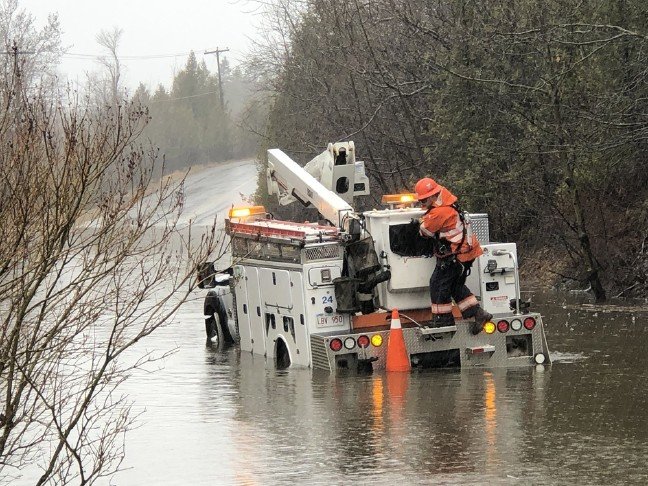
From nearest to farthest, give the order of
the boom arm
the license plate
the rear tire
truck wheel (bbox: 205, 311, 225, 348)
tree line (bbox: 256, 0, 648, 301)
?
the license plate, the rear tire, the boom arm, truck wheel (bbox: 205, 311, 225, 348), tree line (bbox: 256, 0, 648, 301)

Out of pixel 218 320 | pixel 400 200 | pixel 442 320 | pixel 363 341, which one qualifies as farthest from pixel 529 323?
pixel 218 320

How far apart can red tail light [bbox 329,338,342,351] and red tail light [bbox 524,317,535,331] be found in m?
2.33

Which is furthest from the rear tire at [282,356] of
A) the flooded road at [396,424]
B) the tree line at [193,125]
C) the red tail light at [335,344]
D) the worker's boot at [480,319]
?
the tree line at [193,125]

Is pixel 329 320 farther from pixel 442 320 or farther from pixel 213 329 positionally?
pixel 213 329

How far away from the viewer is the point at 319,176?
63.6 feet

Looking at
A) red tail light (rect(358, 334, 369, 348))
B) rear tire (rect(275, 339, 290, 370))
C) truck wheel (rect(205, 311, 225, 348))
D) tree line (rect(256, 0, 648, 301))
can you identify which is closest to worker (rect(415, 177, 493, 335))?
red tail light (rect(358, 334, 369, 348))

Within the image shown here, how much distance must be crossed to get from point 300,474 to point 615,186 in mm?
19334

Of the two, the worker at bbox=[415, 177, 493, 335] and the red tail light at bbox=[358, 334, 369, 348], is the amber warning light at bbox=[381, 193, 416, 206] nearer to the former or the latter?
the worker at bbox=[415, 177, 493, 335]

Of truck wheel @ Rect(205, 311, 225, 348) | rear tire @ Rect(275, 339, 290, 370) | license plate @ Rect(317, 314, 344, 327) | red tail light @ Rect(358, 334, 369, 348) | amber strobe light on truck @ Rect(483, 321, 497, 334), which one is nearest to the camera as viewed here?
red tail light @ Rect(358, 334, 369, 348)

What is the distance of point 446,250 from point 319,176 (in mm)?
4760

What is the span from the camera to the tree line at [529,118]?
24.6 metres

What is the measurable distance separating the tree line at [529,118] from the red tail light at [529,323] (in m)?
7.36

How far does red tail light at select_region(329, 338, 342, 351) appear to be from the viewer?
50.0 feet

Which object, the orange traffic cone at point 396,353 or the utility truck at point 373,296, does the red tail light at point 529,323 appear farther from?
the orange traffic cone at point 396,353
